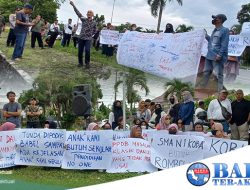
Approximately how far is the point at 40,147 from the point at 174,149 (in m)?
2.82

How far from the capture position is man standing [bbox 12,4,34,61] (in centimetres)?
1371

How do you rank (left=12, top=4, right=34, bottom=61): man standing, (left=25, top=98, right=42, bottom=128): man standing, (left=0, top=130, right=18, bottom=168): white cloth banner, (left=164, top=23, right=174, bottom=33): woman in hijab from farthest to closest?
(left=12, top=4, right=34, bottom=61): man standing, (left=164, top=23, right=174, bottom=33): woman in hijab, (left=25, top=98, right=42, bottom=128): man standing, (left=0, top=130, right=18, bottom=168): white cloth banner

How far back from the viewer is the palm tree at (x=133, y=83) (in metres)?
15.9

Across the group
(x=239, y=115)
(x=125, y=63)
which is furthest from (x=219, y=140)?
(x=125, y=63)

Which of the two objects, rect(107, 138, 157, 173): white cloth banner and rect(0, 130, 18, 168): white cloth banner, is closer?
rect(107, 138, 157, 173): white cloth banner

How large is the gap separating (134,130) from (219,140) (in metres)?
1.76

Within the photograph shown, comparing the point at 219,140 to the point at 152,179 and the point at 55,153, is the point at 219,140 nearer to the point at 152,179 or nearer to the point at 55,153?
the point at 55,153

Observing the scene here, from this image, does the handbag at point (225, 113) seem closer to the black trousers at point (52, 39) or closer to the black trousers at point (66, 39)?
the black trousers at point (66, 39)

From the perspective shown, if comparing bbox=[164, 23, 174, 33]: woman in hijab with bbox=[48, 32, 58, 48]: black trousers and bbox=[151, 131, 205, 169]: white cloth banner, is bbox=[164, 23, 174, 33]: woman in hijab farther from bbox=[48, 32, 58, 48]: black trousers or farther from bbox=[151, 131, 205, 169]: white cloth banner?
bbox=[48, 32, 58, 48]: black trousers

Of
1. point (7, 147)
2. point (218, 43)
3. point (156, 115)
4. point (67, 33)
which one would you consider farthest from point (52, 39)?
point (218, 43)

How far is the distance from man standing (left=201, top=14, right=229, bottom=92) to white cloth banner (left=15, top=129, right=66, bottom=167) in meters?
3.39

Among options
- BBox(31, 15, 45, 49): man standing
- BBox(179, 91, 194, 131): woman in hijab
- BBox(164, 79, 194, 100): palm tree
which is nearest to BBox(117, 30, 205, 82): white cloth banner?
BBox(179, 91, 194, 131): woman in hijab

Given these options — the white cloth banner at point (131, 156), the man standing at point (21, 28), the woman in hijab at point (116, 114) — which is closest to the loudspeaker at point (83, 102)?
the woman in hijab at point (116, 114)

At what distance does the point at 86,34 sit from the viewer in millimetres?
14070
